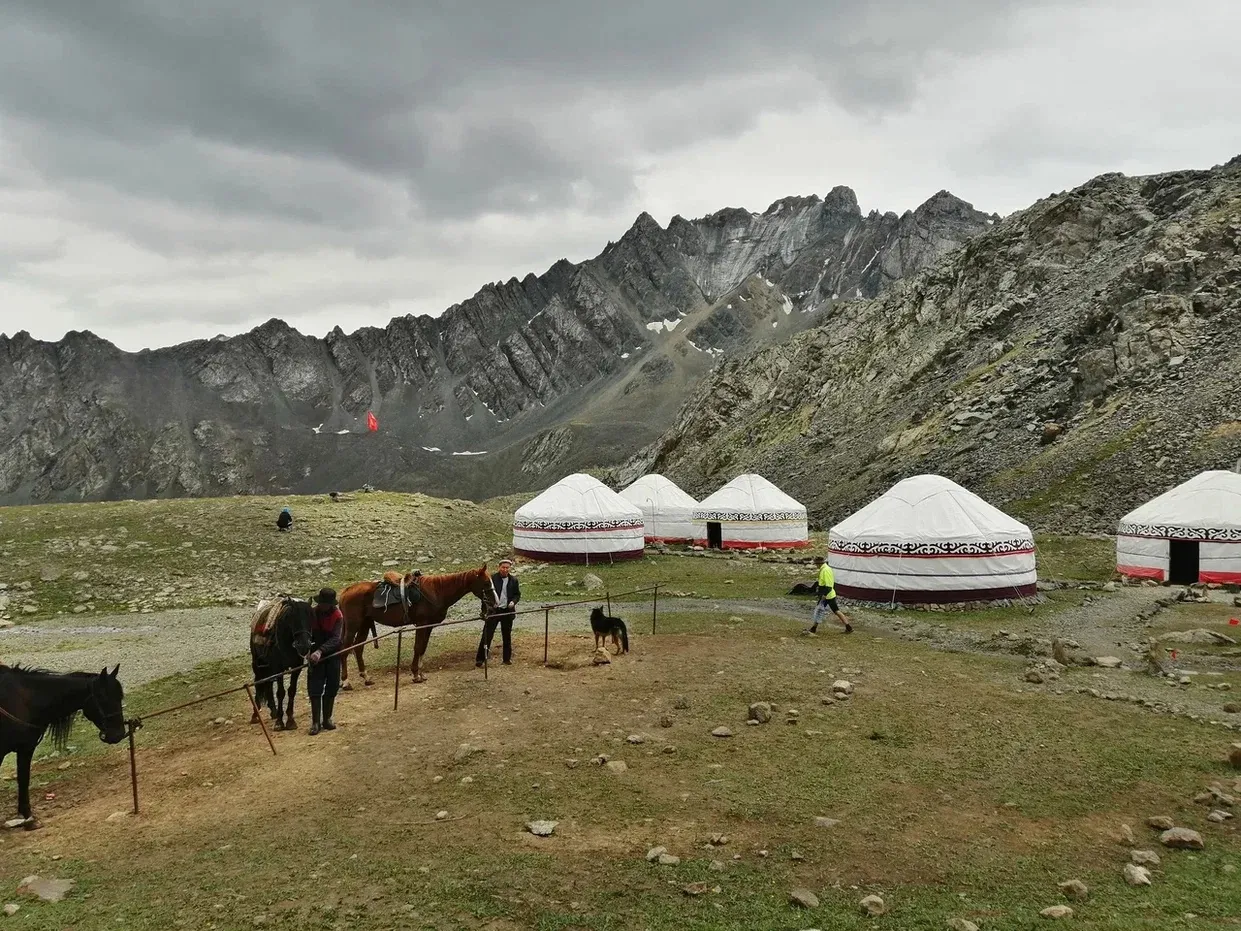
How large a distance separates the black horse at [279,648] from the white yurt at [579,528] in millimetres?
20058

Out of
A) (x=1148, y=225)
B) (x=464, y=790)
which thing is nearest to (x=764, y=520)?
(x=464, y=790)

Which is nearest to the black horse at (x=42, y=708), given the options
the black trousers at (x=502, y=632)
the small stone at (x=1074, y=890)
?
the black trousers at (x=502, y=632)

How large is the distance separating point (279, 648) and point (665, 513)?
29216 millimetres

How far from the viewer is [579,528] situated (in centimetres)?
3006

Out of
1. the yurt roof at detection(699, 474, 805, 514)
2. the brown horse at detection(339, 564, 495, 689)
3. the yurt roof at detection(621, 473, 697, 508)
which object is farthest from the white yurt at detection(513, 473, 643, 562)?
the brown horse at detection(339, 564, 495, 689)

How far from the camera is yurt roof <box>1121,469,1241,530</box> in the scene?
22.7m

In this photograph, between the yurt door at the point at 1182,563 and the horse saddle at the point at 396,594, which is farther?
the yurt door at the point at 1182,563

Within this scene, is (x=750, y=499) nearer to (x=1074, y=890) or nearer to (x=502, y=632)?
(x=502, y=632)

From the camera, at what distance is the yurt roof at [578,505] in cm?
3044

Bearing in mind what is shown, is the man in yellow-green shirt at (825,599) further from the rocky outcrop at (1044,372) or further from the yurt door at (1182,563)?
the rocky outcrop at (1044,372)

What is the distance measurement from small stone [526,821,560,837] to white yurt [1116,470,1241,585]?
2375 centimetres

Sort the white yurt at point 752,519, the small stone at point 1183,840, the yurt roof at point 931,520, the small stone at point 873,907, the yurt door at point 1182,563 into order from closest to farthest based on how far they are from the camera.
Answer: the small stone at point 873,907
the small stone at point 1183,840
the yurt roof at point 931,520
the yurt door at point 1182,563
the white yurt at point 752,519

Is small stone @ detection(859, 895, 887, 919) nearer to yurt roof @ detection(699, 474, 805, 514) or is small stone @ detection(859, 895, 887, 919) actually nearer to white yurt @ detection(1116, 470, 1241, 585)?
white yurt @ detection(1116, 470, 1241, 585)

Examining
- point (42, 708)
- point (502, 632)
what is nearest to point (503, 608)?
point (502, 632)
